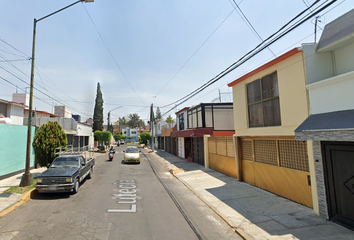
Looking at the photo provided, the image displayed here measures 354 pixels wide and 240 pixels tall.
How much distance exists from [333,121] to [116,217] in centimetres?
659

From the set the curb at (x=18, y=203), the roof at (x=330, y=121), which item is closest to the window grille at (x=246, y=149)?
the roof at (x=330, y=121)

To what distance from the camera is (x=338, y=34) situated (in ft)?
20.0

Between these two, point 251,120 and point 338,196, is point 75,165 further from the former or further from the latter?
point 338,196

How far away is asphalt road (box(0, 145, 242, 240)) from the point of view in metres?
4.84

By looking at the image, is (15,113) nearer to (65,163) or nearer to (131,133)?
Result: (65,163)

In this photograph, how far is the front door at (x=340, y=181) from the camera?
5078 millimetres

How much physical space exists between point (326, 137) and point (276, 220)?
270cm

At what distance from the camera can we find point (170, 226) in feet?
17.5

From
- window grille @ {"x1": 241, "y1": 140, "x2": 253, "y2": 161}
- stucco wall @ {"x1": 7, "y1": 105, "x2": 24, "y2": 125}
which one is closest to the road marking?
window grille @ {"x1": 241, "y1": 140, "x2": 253, "y2": 161}

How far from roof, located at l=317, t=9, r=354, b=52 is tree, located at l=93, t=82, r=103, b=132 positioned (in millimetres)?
35533

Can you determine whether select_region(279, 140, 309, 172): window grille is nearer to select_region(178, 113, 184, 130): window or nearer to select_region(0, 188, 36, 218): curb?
select_region(0, 188, 36, 218): curb

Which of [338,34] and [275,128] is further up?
[338,34]

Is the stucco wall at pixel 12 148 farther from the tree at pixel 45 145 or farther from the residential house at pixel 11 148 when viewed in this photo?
the tree at pixel 45 145

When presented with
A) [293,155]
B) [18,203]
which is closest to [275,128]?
[293,155]
